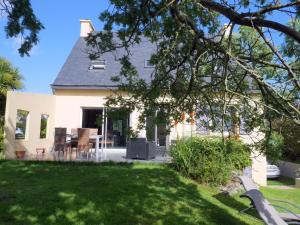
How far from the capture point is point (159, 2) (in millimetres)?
7012

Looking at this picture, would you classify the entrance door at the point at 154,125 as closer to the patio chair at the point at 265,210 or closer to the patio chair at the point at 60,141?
the patio chair at the point at 265,210

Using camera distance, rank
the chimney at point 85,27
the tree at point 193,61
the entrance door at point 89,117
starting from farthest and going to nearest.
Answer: the chimney at point 85,27
the entrance door at point 89,117
the tree at point 193,61

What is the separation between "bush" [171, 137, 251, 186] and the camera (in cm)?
1238

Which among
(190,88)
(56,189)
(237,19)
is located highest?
(237,19)

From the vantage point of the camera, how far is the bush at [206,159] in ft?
40.6

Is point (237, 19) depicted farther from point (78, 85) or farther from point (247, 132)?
point (78, 85)

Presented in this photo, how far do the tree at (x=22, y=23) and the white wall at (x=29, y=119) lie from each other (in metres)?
8.85

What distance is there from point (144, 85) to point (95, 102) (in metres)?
13.1

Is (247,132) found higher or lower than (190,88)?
lower

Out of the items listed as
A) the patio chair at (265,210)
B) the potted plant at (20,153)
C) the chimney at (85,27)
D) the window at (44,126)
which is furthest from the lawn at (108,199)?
the chimney at (85,27)

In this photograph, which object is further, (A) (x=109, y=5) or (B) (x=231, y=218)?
(B) (x=231, y=218)

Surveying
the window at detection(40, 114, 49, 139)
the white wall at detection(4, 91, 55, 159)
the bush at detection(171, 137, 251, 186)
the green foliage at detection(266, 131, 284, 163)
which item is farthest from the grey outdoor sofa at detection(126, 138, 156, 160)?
the green foliage at detection(266, 131, 284, 163)

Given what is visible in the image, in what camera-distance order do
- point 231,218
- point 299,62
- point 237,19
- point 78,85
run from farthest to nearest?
point 78,85
point 231,218
point 299,62
point 237,19

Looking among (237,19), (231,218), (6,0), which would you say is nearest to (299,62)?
(237,19)
